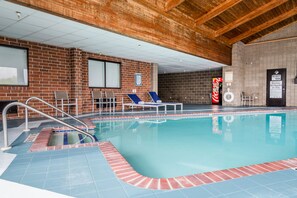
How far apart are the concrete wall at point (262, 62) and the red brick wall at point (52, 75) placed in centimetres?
777

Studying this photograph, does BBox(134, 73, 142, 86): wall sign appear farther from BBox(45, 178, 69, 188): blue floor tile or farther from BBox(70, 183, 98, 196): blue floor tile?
BBox(70, 183, 98, 196): blue floor tile

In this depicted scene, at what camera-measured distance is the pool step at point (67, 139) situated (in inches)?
152

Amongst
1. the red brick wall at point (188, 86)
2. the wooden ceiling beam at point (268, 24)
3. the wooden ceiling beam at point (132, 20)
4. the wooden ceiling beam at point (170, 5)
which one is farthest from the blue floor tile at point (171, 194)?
the red brick wall at point (188, 86)

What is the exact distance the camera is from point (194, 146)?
395 cm

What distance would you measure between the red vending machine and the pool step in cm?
1168

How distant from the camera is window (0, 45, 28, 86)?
623 centimetres

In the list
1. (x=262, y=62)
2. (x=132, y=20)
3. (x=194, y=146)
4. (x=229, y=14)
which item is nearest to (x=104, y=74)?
(x=132, y=20)

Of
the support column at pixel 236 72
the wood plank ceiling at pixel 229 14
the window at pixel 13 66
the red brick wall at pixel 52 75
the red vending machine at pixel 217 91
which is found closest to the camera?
the window at pixel 13 66

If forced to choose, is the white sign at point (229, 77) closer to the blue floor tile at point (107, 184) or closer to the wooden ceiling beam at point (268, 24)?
the wooden ceiling beam at point (268, 24)

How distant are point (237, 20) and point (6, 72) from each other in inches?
364

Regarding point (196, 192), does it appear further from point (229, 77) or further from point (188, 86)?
point (188, 86)

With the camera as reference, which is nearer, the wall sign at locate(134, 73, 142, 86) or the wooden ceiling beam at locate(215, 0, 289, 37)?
the wooden ceiling beam at locate(215, 0, 289, 37)

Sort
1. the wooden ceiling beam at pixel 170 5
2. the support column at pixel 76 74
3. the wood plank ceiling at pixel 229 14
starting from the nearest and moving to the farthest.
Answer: the wooden ceiling beam at pixel 170 5 < the wood plank ceiling at pixel 229 14 < the support column at pixel 76 74

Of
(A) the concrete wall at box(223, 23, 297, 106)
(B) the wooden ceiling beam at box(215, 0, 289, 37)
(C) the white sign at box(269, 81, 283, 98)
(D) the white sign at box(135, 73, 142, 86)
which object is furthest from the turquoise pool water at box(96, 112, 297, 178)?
(C) the white sign at box(269, 81, 283, 98)
